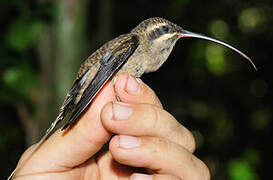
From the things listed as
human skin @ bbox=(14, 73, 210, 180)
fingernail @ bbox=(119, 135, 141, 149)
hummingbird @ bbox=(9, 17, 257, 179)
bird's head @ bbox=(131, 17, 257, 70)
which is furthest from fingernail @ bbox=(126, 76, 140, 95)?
bird's head @ bbox=(131, 17, 257, 70)

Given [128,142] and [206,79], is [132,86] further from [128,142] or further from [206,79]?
[206,79]

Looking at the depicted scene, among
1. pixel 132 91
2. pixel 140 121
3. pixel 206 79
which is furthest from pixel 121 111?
pixel 206 79

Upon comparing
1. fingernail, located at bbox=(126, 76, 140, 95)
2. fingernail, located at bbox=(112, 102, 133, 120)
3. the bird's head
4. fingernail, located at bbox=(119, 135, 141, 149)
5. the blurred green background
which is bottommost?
the blurred green background

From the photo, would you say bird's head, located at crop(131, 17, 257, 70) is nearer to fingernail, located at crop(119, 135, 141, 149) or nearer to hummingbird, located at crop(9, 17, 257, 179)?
hummingbird, located at crop(9, 17, 257, 179)

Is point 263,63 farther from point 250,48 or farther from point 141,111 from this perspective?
point 141,111

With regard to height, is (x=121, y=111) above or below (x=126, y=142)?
above
